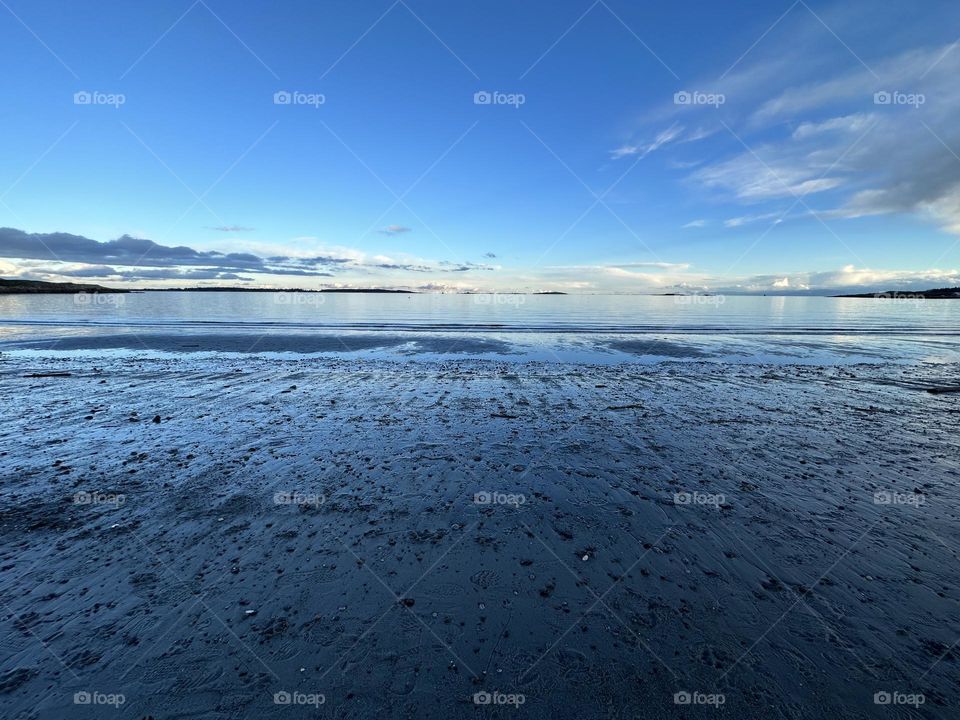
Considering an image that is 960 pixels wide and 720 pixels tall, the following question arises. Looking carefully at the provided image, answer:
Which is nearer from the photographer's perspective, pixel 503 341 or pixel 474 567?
pixel 474 567

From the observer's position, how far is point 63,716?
3434 mm

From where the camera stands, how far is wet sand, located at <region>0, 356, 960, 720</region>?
3732 millimetres

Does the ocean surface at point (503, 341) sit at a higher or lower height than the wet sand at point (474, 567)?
higher

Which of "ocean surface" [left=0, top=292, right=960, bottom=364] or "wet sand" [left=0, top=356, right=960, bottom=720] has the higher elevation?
"ocean surface" [left=0, top=292, right=960, bottom=364]

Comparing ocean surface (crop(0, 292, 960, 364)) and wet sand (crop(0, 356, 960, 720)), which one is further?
ocean surface (crop(0, 292, 960, 364))

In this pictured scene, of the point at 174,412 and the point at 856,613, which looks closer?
the point at 856,613

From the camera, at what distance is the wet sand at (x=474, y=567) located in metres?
3.73

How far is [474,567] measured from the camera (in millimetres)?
5363

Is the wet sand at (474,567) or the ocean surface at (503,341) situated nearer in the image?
the wet sand at (474,567)

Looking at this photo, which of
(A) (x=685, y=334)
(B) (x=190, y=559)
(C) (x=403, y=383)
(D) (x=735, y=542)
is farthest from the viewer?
(A) (x=685, y=334)

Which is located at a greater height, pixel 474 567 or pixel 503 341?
pixel 503 341

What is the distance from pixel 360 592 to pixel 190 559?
2.46 m

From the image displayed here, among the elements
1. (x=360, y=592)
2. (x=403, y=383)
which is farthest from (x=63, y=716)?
(x=403, y=383)

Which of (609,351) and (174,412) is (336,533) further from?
(609,351)
